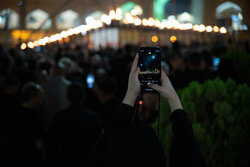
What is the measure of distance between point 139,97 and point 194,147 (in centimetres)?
42

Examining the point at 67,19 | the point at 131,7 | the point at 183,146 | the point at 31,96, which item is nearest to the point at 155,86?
the point at 183,146

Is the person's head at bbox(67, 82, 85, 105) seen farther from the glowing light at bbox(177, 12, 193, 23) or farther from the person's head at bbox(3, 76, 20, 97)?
the glowing light at bbox(177, 12, 193, 23)

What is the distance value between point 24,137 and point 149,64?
278 centimetres

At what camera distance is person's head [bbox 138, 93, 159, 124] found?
11.3 ft

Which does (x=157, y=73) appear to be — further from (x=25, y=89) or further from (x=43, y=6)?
(x=43, y=6)

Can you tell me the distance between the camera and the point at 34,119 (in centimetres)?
421

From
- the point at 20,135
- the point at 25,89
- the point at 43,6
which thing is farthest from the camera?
the point at 43,6

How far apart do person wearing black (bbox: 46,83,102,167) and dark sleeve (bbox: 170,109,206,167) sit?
276cm

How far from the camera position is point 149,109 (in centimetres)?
348

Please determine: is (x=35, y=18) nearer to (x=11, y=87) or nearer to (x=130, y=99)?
(x=11, y=87)

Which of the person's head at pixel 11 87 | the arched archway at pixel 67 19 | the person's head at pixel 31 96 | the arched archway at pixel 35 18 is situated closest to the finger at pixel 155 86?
the person's head at pixel 31 96

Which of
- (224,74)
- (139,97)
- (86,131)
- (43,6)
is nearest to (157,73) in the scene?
(139,97)

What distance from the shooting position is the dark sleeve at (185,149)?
1.46 metres

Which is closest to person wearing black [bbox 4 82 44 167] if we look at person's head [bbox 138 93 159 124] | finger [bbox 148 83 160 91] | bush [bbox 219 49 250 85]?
person's head [bbox 138 93 159 124]
